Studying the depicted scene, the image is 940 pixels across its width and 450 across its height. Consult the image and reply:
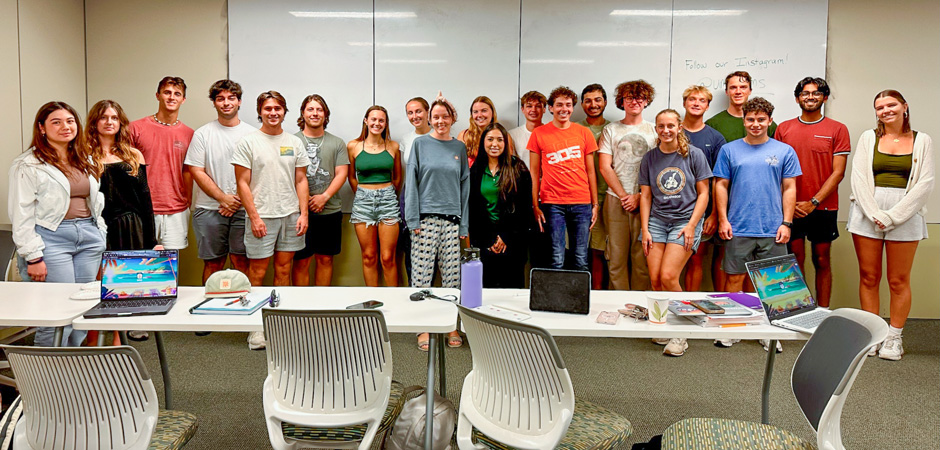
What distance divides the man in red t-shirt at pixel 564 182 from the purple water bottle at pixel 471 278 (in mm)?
1964

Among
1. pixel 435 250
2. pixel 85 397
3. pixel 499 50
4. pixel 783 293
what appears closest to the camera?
pixel 85 397

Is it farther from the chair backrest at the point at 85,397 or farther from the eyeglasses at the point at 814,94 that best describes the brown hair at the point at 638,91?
the chair backrest at the point at 85,397

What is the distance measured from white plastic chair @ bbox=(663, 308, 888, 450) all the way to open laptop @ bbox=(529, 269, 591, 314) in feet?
1.88

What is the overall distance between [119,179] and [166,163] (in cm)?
62

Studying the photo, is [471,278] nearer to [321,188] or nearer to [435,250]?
[435,250]

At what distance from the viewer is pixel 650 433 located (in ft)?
9.38

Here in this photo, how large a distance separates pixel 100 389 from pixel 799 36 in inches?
209

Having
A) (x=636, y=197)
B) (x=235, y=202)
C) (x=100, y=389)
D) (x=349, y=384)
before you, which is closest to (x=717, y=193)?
(x=636, y=197)

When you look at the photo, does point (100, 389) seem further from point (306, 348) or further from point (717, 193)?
point (717, 193)

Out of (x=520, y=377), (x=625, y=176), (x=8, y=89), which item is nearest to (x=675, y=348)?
(x=625, y=176)

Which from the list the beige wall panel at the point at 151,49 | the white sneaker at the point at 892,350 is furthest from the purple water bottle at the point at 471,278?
the beige wall panel at the point at 151,49

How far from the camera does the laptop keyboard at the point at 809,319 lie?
2.17m

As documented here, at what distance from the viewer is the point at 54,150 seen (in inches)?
125

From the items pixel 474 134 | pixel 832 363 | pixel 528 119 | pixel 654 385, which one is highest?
pixel 528 119
